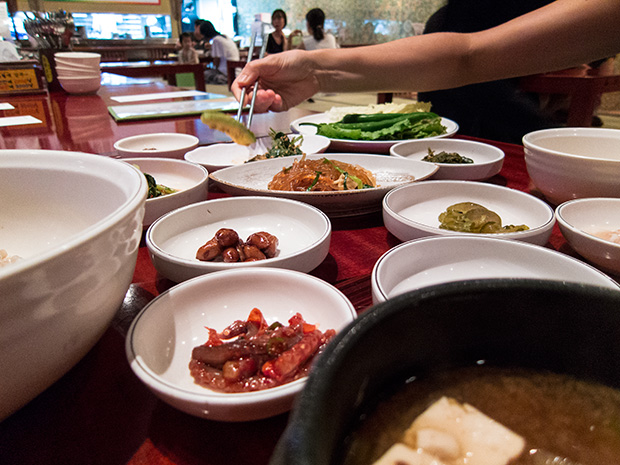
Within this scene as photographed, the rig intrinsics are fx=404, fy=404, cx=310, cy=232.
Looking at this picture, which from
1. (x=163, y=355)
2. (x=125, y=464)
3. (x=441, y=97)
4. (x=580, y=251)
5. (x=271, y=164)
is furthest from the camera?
(x=441, y=97)

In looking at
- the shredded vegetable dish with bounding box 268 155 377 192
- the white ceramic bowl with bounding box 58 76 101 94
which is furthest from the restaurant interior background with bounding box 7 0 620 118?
the shredded vegetable dish with bounding box 268 155 377 192

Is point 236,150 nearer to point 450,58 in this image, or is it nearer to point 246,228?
point 246,228

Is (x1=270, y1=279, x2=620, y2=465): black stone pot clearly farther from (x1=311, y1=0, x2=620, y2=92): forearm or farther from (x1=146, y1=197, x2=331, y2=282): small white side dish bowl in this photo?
(x1=311, y1=0, x2=620, y2=92): forearm

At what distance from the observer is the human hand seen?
8.44 feet

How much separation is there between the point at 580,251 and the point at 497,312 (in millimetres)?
766

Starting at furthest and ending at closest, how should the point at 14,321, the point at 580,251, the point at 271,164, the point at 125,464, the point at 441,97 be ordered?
the point at 441,97
the point at 271,164
the point at 580,251
the point at 125,464
the point at 14,321

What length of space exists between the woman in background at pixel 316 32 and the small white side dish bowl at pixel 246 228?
449 inches

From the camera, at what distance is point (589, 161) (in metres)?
1.29

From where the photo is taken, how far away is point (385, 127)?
243cm

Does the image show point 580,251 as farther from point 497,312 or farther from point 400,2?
point 400,2

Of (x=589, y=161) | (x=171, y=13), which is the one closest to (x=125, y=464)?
(x=589, y=161)

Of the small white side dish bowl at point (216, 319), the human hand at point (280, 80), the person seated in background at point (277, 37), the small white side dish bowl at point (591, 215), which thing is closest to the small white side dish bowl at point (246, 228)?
the small white side dish bowl at point (216, 319)

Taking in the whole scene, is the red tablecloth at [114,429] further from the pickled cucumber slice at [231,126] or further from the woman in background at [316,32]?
the woman in background at [316,32]

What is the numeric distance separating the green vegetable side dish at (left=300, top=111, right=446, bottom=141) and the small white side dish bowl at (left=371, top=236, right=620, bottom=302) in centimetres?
136
